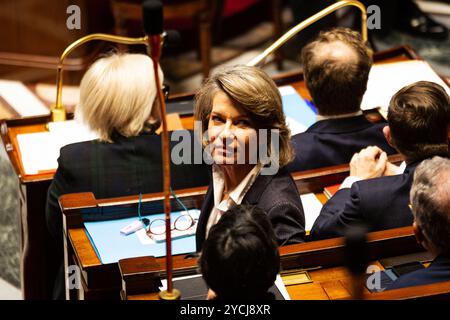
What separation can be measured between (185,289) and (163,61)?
4.36m

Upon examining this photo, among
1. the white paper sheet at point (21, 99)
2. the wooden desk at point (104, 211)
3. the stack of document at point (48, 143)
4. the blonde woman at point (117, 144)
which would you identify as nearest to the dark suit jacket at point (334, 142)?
the wooden desk at point (104, 211)

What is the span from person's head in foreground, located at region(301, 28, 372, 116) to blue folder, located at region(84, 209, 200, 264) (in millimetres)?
882

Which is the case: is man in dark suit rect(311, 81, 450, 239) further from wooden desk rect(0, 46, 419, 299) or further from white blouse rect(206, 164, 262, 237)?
wooden desk rect(0, 46, 419, 299)

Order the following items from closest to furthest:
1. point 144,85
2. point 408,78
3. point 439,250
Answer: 1. point 439,250
2. point 144,85
3. point 408,78

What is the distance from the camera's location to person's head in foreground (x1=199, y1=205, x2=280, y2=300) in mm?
2092

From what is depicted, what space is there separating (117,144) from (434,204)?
55.4 inches

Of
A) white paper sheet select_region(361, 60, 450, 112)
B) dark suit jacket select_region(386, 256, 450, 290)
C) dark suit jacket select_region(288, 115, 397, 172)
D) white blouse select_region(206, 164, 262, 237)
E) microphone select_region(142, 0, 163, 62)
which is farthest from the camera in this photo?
white paper sheet select_region(361, 60, 450, 112)

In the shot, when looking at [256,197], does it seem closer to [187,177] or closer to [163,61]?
[187,177]

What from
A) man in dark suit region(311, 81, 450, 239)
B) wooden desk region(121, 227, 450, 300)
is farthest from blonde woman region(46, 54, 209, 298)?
wooden desk region(121, 227, 450, 300)

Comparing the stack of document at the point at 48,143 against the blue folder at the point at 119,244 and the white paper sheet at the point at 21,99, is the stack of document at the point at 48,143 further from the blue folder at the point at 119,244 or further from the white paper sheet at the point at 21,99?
the white paper sheet at the point at 21,99

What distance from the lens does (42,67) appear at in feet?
19.8

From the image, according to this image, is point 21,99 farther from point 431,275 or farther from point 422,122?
point 431,275

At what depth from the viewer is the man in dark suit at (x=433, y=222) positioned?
2512 millimetres

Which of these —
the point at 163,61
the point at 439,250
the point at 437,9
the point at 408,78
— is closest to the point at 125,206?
the point at 439,250
